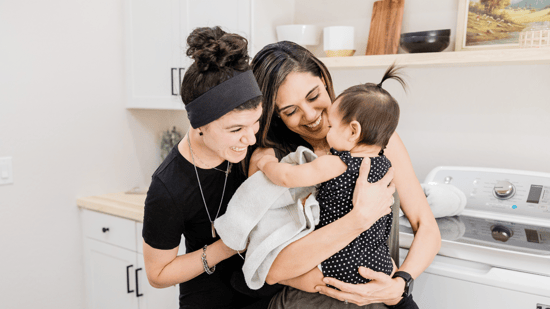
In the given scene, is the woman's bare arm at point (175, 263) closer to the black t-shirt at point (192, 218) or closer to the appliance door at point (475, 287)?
the black t-shirt at point (192, 218)

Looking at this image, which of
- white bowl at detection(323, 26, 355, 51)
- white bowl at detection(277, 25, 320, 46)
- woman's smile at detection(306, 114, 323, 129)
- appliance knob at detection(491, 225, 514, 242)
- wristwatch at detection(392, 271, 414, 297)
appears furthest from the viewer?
white bowl at detection(277, 25, 320, 46)

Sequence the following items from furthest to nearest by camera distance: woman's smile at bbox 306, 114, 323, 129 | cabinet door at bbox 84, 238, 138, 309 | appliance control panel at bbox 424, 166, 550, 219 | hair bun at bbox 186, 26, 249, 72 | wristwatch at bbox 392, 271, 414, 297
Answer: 1. cabinet door at bbox 84, 238, 138, 309
2. appliance control panel at bbox 424, 166, 550, 219
3. woman's smile at bbox 306, 114, 323, 129
4. wristwatch at bbox 392, 271, 414, 297
5. hair bun at bbox 186, 26, 249, 72

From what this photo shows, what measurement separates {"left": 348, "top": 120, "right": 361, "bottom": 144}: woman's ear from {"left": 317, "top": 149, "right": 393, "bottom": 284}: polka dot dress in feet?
0.12

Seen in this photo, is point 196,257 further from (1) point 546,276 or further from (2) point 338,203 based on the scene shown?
(1) point 546,276

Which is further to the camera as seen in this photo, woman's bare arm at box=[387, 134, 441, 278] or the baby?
woman's bare arm at box=[387, 134, 441, 278]

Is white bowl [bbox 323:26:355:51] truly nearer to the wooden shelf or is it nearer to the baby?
the wooden shelf

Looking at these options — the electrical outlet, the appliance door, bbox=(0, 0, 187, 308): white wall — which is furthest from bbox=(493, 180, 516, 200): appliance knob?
the electrical outlet

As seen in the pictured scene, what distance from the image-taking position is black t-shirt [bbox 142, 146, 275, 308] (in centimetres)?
114

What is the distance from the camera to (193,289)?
1.28 metres

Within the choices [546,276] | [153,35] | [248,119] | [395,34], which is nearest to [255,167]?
[248,119]

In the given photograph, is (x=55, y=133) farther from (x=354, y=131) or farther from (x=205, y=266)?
(x=354, y=131)

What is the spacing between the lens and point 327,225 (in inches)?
42.1

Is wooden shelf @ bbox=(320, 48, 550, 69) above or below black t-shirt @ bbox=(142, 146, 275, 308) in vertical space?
above

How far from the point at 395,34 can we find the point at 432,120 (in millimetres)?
427
